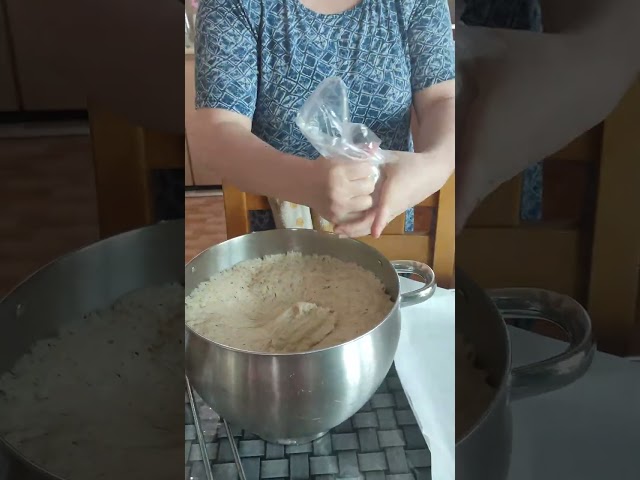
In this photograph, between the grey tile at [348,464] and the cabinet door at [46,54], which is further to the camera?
the grey tile at [348,464]

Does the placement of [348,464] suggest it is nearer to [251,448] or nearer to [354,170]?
[251,448]

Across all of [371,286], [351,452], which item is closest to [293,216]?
[371,286]

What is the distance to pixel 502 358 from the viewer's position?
417 millimetres

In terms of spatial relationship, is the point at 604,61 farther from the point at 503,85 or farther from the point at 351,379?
the point at 351,379

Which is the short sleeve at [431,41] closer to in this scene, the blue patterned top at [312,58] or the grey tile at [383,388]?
the blue patterned top at [312,58]

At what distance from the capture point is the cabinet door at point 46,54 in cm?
33

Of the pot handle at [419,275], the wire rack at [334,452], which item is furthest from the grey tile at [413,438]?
the pot handle at [419,275]

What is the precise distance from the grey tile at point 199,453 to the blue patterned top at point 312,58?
226mm

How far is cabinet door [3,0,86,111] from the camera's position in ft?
1.10

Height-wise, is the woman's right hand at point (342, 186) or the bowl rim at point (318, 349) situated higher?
the woman's right hand at point (342, 186)

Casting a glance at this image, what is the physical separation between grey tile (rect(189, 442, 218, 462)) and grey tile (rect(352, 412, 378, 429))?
104 mm

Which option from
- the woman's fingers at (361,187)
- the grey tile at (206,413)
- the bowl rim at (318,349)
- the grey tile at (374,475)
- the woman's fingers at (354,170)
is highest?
the woman's fingers at (354,170)

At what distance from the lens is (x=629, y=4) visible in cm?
37

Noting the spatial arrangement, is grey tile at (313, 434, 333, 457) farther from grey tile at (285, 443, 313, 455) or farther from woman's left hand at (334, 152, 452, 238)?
woman's left hand at (334, 152, 452, 238)
